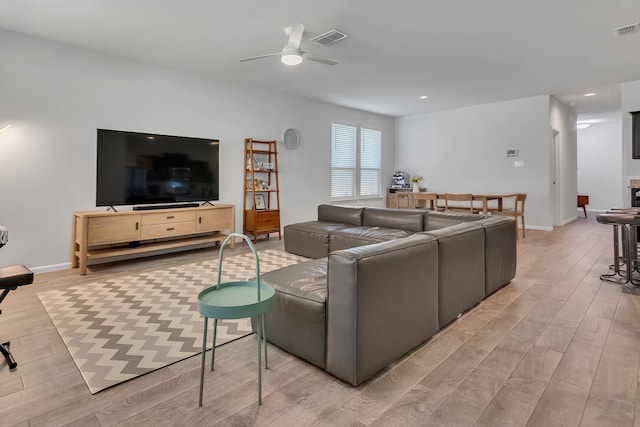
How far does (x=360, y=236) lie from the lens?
3.78 metres

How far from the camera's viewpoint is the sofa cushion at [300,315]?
1.77m

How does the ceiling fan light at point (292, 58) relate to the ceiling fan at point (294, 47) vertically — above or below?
below

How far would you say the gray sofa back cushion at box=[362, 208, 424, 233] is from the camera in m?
3.89

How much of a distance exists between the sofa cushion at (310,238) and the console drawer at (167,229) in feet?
4.26

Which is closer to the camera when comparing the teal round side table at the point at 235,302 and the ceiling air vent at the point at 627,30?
the teal round side table at the point at 235,302

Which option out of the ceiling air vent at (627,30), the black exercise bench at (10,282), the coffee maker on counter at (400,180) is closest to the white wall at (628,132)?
the ceiling air vent at (627,30)

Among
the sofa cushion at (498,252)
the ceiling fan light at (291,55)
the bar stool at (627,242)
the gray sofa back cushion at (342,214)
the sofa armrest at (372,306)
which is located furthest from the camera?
the gray sofa back cushion at (342,214)

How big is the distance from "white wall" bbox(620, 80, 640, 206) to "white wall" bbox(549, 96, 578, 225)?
105 cm

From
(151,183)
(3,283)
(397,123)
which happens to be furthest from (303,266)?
(397,123)

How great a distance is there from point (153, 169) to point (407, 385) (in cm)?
405

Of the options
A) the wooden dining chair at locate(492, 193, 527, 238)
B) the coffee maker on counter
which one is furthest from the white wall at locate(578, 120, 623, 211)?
the coffee maker on counter

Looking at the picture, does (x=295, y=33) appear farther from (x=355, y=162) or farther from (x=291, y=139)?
(x=355, y=162)

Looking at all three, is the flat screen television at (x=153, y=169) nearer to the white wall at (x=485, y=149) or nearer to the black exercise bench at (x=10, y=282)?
the black exercise bench at (x=10, y=282)

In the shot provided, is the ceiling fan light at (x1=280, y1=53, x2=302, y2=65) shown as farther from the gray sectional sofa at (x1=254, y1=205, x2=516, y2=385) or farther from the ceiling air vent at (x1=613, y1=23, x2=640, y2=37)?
the ceiling air vent at (x1=613, y1=23, x2=640, y2=37)
